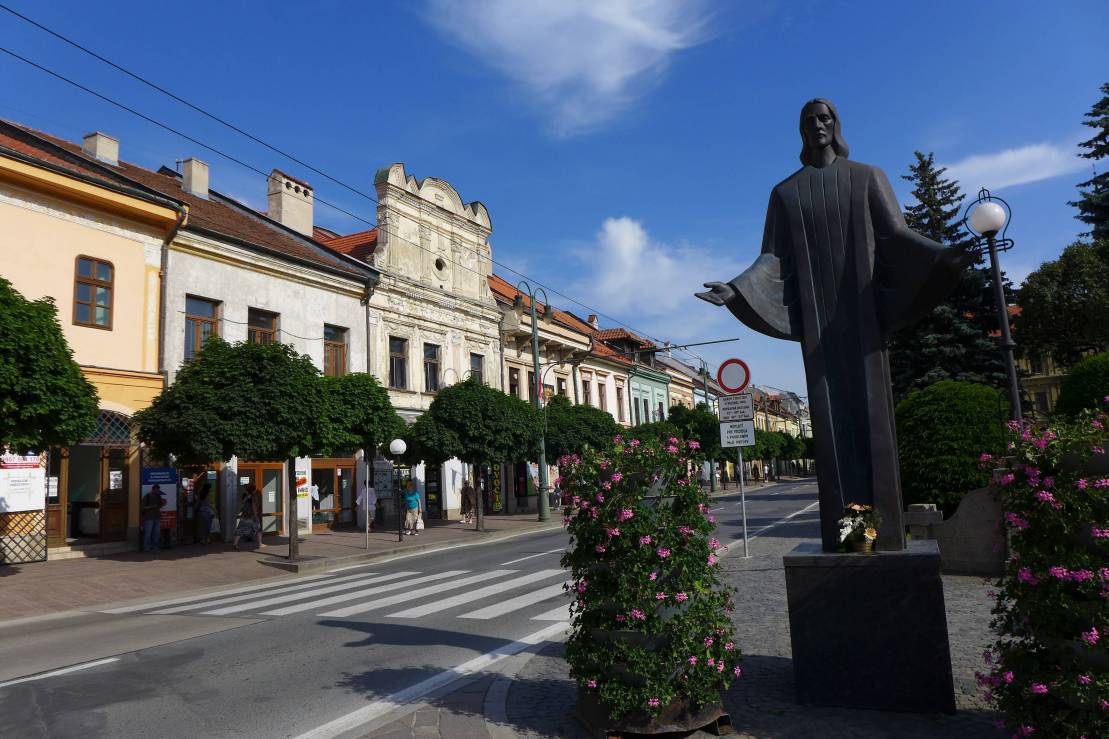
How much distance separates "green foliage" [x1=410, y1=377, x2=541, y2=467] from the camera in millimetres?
22734

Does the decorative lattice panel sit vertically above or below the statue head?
below

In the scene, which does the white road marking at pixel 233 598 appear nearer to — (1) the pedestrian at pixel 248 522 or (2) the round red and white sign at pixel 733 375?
(1) the pedestrian at pixel 248 522

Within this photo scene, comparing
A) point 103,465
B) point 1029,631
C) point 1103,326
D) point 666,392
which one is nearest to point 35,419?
point 103,465

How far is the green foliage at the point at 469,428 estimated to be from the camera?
74.6 feet

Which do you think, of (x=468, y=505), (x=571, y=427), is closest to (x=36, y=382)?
(x=468, y=505)

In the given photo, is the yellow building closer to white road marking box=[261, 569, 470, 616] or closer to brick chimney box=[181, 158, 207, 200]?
brick chimney box=[181, 158, 207, 200]

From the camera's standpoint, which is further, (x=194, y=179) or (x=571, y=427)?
(x=571, y=427)

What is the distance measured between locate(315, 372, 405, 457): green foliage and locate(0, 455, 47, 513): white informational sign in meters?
5.70

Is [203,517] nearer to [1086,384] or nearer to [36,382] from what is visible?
[36,382]

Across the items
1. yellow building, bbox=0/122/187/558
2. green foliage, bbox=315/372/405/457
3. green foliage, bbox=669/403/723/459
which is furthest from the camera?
green foliage, bbox=669/403/723/459

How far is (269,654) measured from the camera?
286 inches

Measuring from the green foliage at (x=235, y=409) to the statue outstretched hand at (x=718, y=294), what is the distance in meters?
13.0

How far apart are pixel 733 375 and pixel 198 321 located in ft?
52.3

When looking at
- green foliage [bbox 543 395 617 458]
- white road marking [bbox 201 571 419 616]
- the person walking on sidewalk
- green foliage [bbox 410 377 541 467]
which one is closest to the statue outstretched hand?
white road marking [bbox 201 571 419 616]
